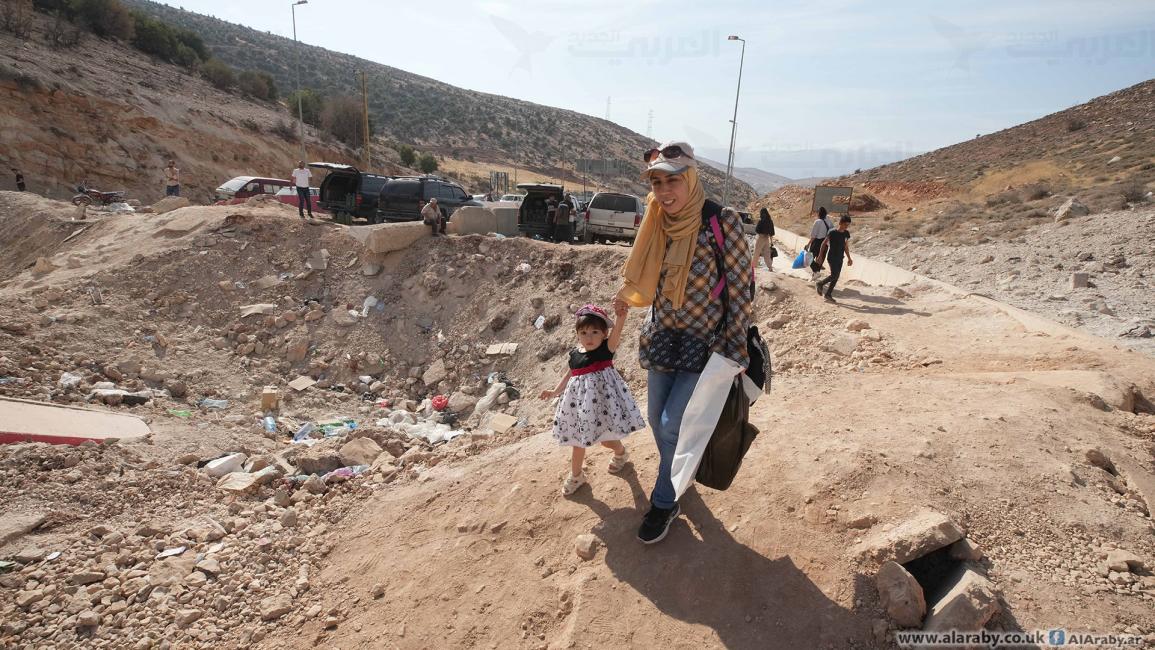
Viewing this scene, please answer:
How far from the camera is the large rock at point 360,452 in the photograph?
4.91 m

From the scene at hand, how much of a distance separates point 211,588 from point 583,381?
7.92 feet

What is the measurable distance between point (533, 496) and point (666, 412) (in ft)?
3.99

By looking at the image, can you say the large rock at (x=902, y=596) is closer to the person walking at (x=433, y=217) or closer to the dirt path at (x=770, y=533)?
the dirt path at (x=770, y=533)

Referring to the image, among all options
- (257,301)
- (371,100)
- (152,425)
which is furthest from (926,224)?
(371,100)

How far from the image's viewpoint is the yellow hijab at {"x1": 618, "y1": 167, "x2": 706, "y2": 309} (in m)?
2.44

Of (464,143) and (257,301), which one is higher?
Answer: (464,143)

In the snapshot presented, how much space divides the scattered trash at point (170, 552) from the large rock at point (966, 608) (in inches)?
158

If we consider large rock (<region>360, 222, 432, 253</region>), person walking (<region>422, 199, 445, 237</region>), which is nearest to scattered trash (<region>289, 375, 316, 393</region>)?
large rock (<region>360, 222, 432, 253</region>)

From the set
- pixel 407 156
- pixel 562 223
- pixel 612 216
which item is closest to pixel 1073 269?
pixel 612 216

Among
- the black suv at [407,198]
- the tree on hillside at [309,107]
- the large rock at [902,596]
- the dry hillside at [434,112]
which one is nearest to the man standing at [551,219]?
the black suv at [407,198]

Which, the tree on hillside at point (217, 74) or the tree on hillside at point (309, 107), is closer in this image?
the tree on hillside at point (217, 74)

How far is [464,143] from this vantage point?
52625 mm

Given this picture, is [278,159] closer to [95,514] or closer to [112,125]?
[112,125]

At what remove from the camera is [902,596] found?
83.2 inches
